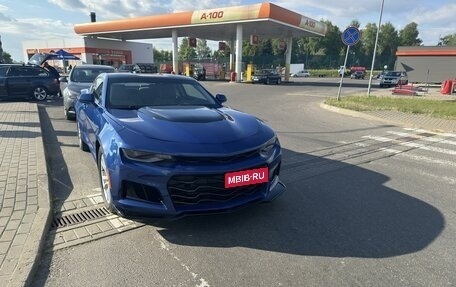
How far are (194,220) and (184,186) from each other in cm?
72

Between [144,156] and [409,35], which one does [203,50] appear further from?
[144,156]

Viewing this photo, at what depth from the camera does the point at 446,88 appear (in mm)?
23562

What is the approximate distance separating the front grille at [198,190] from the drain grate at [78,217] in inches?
50.5

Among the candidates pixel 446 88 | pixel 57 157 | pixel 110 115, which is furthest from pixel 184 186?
pixel 446 88

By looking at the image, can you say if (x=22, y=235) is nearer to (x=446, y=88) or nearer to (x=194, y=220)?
(x=194, y=220)

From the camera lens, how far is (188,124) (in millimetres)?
3611

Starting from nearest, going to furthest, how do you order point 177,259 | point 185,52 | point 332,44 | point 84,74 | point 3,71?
point 177,259
point 84,74
point 3,71
point 332,44
point 185,52

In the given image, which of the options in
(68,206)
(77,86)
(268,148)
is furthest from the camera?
(77,86)

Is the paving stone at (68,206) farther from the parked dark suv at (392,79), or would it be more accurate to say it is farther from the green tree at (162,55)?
the green tree at (162,55)

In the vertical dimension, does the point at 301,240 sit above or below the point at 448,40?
below

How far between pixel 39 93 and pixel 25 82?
27.7 inches

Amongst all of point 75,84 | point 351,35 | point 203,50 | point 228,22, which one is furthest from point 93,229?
point 203,50

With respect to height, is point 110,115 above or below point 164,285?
above

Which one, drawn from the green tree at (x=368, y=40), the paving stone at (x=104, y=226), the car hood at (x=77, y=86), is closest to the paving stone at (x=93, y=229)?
the paving stone at (x=104, y=226)
